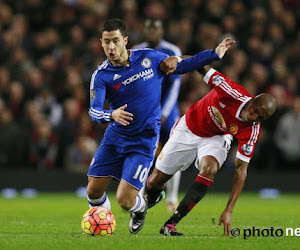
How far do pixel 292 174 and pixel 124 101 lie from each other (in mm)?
8841

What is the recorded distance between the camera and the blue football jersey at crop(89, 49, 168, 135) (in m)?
8.32

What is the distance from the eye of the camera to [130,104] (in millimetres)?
8398

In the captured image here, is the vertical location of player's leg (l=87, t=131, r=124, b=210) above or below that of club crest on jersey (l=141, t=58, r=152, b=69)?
below

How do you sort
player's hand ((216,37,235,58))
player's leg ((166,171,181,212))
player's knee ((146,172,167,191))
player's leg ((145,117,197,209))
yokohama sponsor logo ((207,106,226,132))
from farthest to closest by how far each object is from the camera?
player's leg ((166,171,181,212))
player's knee ((146,172,167,191))
player's leg ((145,117,197,209))
yokohama sponsor logo ((207,106,226,132))
player's hand ((216,37,235,58))

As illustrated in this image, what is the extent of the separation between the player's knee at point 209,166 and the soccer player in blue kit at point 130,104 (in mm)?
613

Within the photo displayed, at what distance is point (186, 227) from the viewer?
9422 mm

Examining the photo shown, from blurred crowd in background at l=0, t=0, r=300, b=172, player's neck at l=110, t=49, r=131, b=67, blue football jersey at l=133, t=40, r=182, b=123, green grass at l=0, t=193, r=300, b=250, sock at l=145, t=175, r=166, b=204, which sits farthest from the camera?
blurred crowd in background at l=0, t=0, r=300, b=172

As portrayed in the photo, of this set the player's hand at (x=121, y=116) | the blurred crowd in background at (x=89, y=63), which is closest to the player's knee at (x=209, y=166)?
the player's hand at (x=121, y=116)

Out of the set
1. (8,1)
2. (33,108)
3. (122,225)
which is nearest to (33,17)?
(8,1)

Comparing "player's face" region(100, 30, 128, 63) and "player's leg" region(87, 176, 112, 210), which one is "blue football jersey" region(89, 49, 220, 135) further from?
"player's leg" region(87, 176, 112, 210)

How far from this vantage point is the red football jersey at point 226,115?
8.52 meters

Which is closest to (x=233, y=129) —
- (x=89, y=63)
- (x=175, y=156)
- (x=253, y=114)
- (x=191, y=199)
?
(x=253, y=114)

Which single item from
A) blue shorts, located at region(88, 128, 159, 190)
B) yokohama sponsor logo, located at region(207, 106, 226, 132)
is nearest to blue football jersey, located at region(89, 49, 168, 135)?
blue shorts, located at region(88, 128, 159, 190)

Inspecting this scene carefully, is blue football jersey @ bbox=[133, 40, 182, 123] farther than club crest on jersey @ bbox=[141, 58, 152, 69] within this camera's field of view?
Yes
